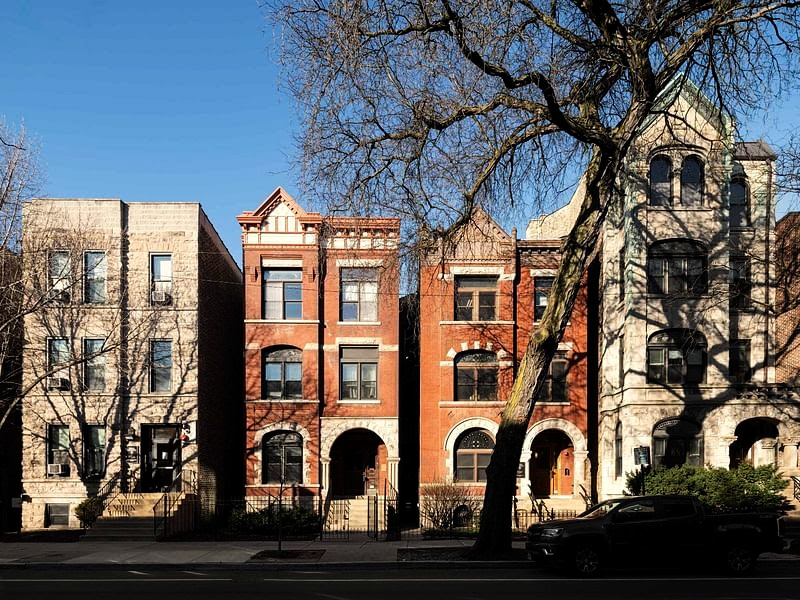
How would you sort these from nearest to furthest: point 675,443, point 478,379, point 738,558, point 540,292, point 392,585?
point 392,585 → point 738,558 → point 675,443 → point 478,379 → point 540,292

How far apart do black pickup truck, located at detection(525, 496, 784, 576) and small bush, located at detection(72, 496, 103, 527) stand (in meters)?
17.7

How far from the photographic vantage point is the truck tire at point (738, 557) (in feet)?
53.8

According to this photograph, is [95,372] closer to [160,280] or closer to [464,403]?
[160,280]

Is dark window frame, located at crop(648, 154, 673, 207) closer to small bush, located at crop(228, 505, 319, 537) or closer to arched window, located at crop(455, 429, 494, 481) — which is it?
arched window, located at crop(455, 429, 494, 481)

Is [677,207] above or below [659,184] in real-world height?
below

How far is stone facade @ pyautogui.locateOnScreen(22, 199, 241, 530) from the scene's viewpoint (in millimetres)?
29375

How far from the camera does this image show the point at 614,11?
1688 cm

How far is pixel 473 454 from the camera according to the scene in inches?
1251

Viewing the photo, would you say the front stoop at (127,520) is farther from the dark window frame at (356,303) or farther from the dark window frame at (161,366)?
the dark window frame at (356,303)

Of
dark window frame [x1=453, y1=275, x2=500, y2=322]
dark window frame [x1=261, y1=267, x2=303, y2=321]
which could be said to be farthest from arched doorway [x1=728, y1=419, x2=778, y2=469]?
dark window frame [x1=261, y1=267, x2=303, y2=321]

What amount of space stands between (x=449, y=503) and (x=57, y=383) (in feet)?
51.2

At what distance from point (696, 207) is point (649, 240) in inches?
84.6

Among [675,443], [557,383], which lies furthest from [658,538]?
[557,383]

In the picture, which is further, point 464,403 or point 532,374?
point 464,403
